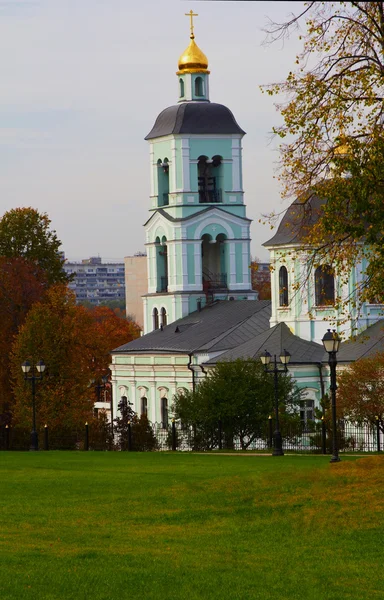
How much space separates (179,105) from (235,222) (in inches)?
300

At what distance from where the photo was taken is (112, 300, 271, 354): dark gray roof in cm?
6469

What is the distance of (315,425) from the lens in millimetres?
43281

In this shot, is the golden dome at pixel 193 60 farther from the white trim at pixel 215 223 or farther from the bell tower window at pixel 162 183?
the white trim at pixel 215 223

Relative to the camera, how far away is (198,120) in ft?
237

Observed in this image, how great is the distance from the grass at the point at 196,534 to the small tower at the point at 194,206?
48714 mm

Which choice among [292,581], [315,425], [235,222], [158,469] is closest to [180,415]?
[315,425]

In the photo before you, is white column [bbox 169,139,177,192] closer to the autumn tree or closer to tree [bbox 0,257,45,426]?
tree [bbox 0,257,45,426]

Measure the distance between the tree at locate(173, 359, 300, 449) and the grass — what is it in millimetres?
21958

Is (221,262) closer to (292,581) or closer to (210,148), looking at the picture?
(210,148)

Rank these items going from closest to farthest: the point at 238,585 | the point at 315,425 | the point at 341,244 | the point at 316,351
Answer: the point at 238,585 < the point at 341,244 < the point at 315,425 < the point at 316,351

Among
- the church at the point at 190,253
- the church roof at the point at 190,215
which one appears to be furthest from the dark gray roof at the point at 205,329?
the church roof at the point at 190,215

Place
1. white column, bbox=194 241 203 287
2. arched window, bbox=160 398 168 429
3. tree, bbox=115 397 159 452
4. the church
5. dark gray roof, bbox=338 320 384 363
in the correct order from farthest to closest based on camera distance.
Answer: white column, bbox=194 241 203 287 → the church → arched window, bbox=160 398 168 429 → dark gray roof, bbox=338 320 384 363 → tree, bbox=115 397 159 452

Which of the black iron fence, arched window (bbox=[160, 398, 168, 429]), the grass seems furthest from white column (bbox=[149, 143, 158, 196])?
the grass

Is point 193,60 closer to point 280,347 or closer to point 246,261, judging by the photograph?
point 246,261
